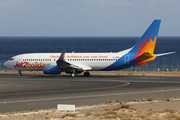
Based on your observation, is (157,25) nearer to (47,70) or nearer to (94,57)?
(94,57)

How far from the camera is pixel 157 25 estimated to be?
157 ft

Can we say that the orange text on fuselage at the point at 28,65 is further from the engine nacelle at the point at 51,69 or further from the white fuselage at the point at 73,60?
the engine nacelle at the point at 51,69

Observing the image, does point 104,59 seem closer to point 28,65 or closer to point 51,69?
point 51,69

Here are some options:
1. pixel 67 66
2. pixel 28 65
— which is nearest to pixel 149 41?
pixel 67 66

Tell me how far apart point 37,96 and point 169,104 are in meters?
12.1

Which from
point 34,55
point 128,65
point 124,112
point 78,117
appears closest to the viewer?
point 78,117

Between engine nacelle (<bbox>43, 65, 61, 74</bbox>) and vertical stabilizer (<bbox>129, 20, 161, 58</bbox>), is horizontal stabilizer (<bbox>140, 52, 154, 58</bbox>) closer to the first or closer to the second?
vertical stabilizer (<bbox>129, 20, 161, 58</bbox>)

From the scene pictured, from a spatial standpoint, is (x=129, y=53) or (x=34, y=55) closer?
(x=129, y=53)

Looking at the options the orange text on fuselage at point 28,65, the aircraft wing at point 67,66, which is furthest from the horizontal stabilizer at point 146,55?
the orange text on fuselage at point 28,65

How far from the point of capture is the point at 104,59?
48.1 metres

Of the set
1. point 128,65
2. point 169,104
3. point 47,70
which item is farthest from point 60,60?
point 169,104

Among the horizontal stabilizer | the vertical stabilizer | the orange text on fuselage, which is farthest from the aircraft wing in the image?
the horizontal stabilizer

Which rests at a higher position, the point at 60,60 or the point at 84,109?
the point at 60,60

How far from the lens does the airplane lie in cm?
4703
